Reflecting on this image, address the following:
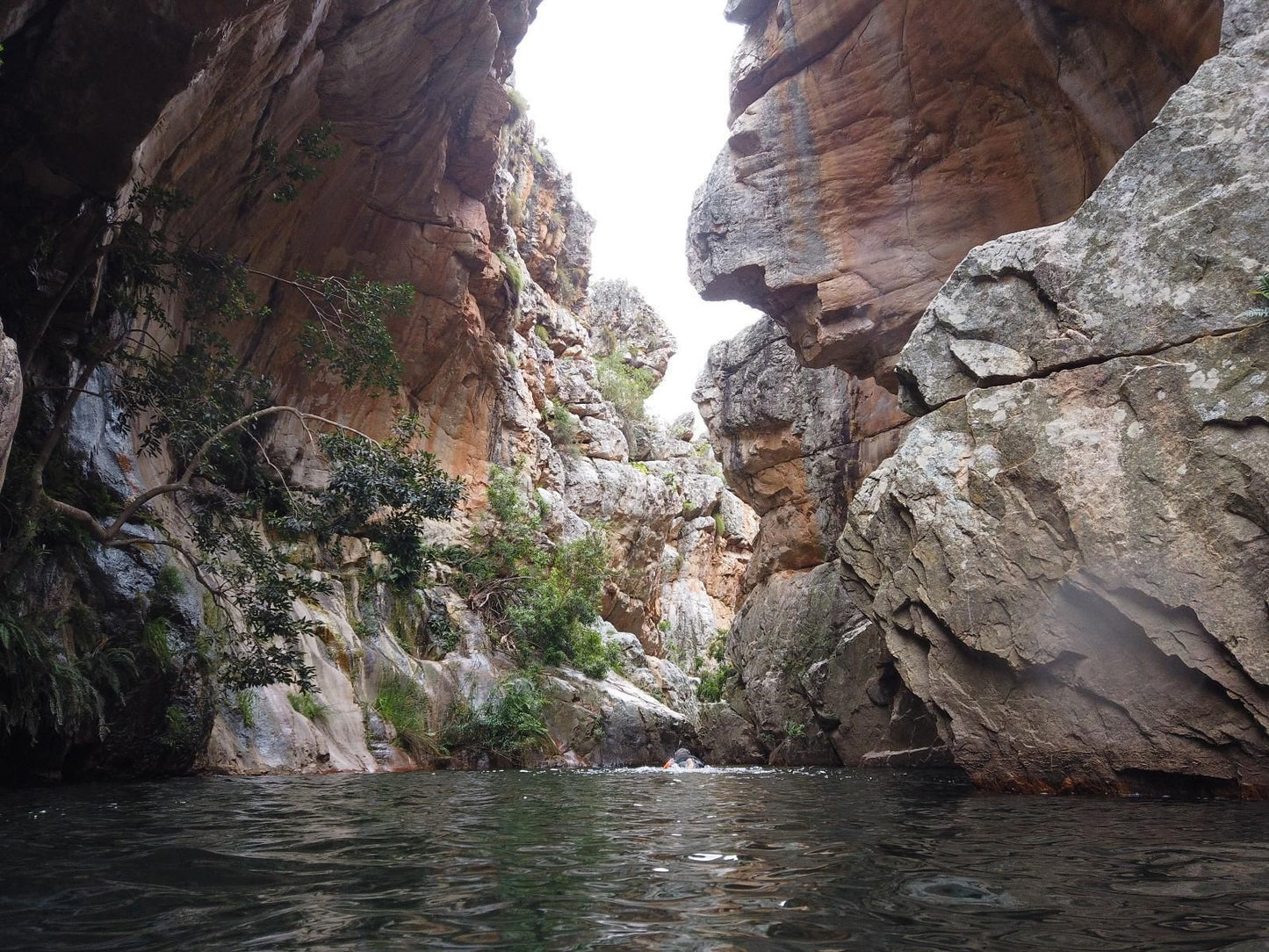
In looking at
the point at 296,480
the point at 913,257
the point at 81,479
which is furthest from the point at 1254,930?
the point at 296,480

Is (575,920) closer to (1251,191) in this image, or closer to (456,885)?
(456,885)

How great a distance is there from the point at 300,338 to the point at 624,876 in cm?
994

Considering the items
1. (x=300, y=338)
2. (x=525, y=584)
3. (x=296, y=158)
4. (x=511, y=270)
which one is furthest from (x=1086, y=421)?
(x=511, y=270)

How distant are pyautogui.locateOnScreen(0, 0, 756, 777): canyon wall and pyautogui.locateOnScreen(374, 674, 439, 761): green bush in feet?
0.63

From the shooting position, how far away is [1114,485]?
892 cm

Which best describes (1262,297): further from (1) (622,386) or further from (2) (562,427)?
(1) (622,386)

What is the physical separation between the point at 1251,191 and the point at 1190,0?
203 inches

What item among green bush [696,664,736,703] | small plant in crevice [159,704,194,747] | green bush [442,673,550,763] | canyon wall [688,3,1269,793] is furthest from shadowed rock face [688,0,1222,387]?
small plant in crevice [159,704,194,747]

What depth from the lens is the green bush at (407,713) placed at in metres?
16.4

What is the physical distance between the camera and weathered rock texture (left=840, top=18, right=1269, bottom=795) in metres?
8.20

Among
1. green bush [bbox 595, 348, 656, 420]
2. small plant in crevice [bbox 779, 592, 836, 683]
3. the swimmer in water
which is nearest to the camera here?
the swimmer in water

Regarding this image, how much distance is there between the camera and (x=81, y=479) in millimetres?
10523

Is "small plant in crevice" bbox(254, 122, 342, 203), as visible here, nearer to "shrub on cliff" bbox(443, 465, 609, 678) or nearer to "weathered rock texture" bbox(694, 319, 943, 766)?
"shrub on cliff" bbox(443, 465, 609, 678)

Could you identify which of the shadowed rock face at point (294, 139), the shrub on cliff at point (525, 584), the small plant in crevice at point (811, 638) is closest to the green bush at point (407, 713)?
the shrub on cliff at point (525, 584)
